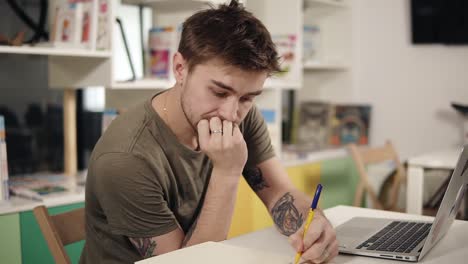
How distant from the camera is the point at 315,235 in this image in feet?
3.92

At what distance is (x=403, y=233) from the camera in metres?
1.42

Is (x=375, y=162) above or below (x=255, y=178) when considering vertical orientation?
below

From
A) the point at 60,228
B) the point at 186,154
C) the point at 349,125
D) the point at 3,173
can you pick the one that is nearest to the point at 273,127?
the point at 349,125

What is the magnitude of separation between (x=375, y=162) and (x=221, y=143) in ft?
6.27

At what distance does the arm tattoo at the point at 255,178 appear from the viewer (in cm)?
178

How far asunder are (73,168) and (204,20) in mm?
1372

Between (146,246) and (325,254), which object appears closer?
(325,254)

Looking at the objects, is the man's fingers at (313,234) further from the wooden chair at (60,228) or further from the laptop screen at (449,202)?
the wooden chair at (60,228)

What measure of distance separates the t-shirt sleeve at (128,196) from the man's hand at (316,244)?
35 cm

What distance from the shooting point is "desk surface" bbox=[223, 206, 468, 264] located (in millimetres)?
1250

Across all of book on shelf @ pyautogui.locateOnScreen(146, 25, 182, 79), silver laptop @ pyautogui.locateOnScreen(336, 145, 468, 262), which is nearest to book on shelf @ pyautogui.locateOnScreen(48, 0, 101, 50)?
book on shelf @ pyautogui.locateOnScreen(146, 25, 182, 79)

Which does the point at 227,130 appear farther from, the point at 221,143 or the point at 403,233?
the point at 403,233

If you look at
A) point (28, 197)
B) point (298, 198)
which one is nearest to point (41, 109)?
point (28, 197)

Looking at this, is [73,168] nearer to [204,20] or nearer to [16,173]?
[16,173]
